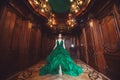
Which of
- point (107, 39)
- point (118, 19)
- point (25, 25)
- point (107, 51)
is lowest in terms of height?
point (107, 51)

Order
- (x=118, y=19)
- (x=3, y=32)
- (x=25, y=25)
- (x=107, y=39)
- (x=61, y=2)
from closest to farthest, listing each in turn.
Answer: (x=118, y=19) < (x=3, y=32) < (x=107, y=39) < (x=25, y=25) < (x=61, y=2)

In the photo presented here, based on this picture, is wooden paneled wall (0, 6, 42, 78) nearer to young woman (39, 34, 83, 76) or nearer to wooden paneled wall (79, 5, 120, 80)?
young woman (39, 34, 83, 76)

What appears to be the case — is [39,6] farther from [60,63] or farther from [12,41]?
[60,63]

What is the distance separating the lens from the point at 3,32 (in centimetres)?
258

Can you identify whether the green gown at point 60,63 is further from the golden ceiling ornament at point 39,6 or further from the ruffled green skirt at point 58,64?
the golden ceiling ornament at point 39,6

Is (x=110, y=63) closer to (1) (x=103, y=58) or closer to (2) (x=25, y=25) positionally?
(1) (x=103, y=58)

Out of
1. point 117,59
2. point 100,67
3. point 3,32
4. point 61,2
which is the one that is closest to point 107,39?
point 117,59

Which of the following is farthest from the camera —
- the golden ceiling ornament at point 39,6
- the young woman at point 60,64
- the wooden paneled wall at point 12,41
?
the golden ceiling ornament at point 39,6

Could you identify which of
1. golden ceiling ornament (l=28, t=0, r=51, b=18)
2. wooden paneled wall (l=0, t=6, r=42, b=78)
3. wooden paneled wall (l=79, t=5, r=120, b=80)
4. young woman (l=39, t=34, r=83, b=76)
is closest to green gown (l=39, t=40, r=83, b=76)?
young woman (l=39, t=34, r=83, b=76)

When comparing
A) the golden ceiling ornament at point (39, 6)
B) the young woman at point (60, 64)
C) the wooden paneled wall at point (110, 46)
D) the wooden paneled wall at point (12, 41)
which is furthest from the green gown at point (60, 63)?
the golden ceiling ornament at point (39, 6)

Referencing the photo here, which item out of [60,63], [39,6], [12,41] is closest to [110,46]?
[60,63]

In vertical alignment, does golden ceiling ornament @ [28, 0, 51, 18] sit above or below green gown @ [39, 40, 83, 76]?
above

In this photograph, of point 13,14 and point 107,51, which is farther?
point 13,14

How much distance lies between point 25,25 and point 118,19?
14.4 feet
